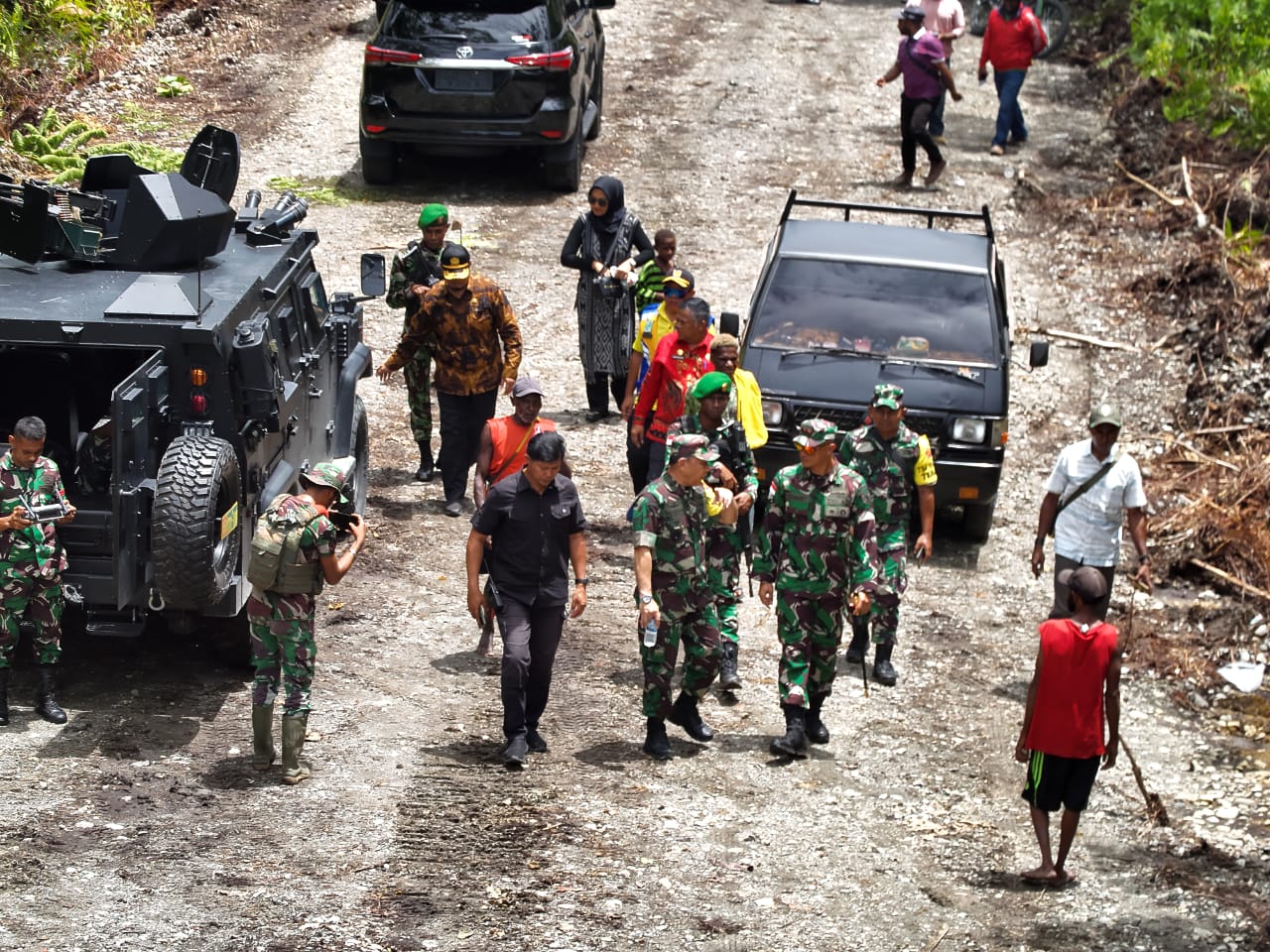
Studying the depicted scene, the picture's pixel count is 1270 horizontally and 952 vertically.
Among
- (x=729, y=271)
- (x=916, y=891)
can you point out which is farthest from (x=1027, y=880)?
(x=729, y=271)

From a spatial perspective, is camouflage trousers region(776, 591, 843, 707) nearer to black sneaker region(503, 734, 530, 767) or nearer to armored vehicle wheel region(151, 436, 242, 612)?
black sneaker region(503, 734, 530, 767)

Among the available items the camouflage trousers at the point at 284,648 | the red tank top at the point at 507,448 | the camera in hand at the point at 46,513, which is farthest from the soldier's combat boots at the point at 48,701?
the red tank top at the point at 507,448

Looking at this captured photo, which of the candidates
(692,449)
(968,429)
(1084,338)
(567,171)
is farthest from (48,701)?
(567,171)

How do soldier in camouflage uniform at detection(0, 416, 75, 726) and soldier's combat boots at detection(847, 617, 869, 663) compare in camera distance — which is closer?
soldier in camouflage uniform at detection(0, 416, 75, 726)

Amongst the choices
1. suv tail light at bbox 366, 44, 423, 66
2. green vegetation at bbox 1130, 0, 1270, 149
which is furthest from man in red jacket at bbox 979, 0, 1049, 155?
suv tail light at bbox 366, 44, 423, 66

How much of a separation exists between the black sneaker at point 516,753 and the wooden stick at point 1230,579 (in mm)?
5701

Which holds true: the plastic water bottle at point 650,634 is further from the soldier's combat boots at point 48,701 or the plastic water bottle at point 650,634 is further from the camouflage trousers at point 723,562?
the soldier's combat boots at point 48,701

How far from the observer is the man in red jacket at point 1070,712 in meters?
7.76

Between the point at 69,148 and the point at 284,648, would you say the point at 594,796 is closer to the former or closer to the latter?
the point at 284,648

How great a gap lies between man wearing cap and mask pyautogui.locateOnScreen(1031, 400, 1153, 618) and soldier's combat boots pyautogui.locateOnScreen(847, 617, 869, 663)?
104 centimetres

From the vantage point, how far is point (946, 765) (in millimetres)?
9320

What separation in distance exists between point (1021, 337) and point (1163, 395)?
158cm

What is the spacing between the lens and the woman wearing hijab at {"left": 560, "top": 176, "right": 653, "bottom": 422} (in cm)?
1312

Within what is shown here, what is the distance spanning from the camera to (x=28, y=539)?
8281mm
